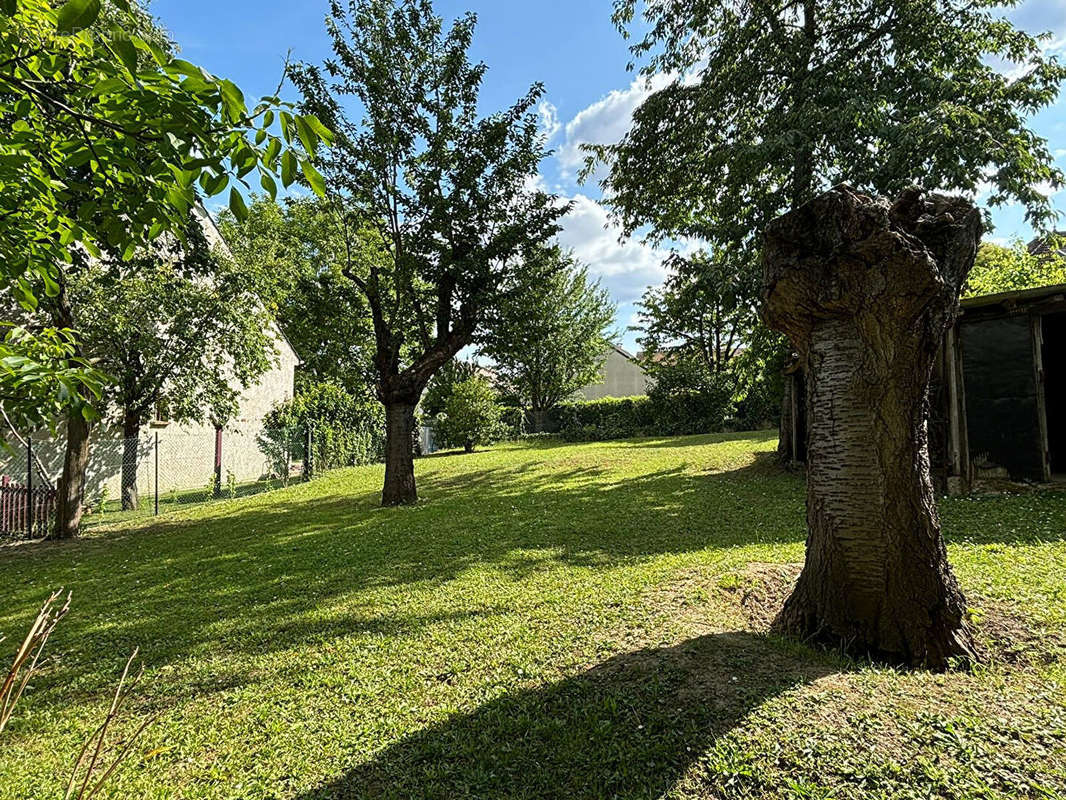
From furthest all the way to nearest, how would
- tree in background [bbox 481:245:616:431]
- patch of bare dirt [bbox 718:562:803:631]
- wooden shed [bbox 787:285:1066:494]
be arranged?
tree in background [bbox 481:245:616:431], wooden shed [bbox 787:285:1066:494], patch of bare dirt [bbox 718:562:803:631]

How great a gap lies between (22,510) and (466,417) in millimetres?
14524

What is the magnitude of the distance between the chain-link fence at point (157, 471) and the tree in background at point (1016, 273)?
19.6 metres

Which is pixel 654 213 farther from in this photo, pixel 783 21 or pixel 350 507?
pixel 350 507

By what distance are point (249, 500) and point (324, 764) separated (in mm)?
11922

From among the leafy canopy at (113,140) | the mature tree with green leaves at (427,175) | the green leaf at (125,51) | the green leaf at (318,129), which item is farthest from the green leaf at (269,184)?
the mature tree with green leaves at (427,175)

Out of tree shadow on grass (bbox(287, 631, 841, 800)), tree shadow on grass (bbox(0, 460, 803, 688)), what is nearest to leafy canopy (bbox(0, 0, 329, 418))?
tree shadow on grass (bbox(287, 631, 841, 800))

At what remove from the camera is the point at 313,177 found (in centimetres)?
168

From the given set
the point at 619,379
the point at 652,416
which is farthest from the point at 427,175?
the point at 619,379

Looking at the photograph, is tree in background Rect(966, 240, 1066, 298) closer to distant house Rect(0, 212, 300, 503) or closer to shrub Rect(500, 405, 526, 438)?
shrub Rect(500, 405, 526, 438)

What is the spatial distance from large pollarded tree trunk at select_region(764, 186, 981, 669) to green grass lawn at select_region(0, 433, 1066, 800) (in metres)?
0.32

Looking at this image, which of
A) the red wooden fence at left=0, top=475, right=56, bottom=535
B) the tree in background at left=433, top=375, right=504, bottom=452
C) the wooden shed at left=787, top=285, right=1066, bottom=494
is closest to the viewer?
the wooden shed at left=787, top=285, right=1066, bottom=494

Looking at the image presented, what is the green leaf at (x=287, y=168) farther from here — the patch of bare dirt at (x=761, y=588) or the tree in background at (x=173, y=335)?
the tree in background at (x=173, y=335)

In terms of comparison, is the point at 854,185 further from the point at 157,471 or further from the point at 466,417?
the point at 466,417

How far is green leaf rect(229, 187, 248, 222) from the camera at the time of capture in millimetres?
1833
